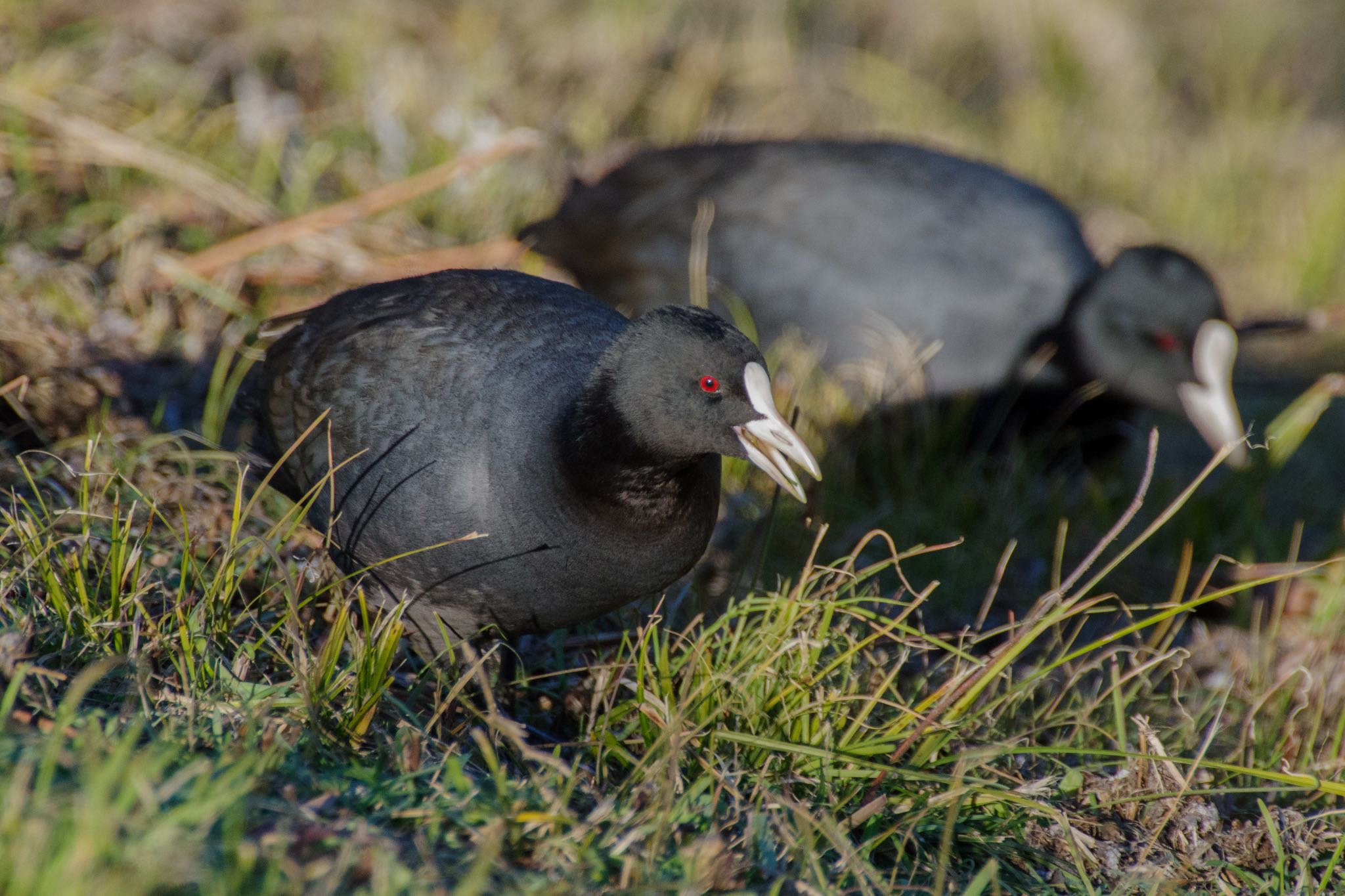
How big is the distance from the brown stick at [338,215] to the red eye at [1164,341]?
103 inches

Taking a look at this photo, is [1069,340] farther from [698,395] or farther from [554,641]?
[698,395]

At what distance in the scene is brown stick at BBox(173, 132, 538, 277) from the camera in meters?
4.62

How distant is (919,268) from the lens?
504cm

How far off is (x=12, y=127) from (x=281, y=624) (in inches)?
119

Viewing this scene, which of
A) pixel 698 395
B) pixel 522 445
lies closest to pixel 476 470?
pixel 522 445

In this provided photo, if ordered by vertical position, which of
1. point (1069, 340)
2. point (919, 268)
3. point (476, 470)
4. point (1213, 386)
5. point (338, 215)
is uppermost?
point (338, 215)

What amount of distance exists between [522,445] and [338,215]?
2.58 metres

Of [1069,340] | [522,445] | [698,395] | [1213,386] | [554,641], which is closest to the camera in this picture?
[698,395]

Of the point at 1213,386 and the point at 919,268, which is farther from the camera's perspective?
the point at 919,268

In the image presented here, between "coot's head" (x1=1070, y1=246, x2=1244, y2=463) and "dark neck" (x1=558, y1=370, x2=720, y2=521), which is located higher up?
"dark neck" (x1=558, y1=370, x2=720, y2=521)

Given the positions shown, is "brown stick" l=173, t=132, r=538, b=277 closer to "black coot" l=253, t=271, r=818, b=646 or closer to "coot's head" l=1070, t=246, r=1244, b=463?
"black coot" l=253, t=271, r=818, b=646

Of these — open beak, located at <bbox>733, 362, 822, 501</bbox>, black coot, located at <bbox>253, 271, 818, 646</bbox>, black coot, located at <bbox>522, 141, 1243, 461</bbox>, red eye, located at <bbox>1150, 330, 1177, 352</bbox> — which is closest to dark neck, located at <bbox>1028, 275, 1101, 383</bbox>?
black coot, located at <bbox>522, 141, 1243, 461</bbox>

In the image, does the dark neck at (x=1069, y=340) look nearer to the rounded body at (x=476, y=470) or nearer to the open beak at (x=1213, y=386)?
the open beak at (x=1213, y=386)

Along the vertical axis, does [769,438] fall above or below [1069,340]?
above
